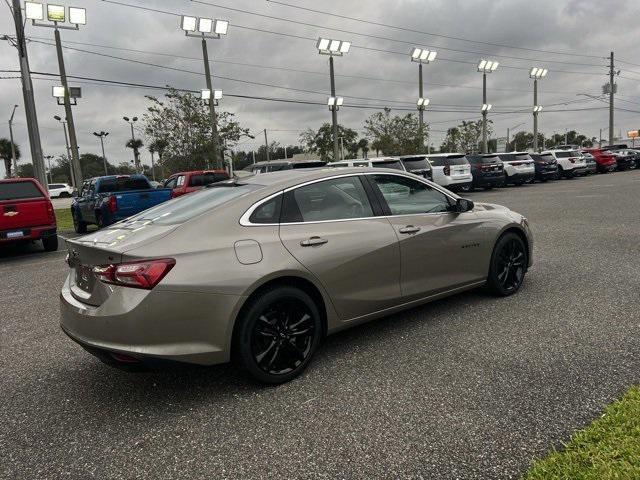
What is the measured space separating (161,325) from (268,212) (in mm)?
1115

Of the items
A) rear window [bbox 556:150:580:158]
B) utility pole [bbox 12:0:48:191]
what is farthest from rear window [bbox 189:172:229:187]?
rear window [bbox 556:150:580:158]

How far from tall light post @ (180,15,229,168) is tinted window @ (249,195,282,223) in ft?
74.7

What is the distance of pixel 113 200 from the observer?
1188cm

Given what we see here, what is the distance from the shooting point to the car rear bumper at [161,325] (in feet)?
9.62

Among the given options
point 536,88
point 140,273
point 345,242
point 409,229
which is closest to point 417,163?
point 409,229

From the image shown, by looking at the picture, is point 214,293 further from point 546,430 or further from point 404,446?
point 546,430

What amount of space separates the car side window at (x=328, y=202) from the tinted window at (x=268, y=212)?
57 millimetres

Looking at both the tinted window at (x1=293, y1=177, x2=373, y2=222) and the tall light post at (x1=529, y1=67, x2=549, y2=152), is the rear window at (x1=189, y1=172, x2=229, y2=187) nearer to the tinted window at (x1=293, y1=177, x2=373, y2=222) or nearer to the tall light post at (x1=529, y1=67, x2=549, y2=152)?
the tinted window at (x1=293, y1=177, x2=373, y2=222)

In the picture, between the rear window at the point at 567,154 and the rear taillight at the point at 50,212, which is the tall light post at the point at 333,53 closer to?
the rear window at the point at 567,154

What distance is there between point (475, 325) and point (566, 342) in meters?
0.76

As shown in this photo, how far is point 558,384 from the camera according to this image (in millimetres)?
3174

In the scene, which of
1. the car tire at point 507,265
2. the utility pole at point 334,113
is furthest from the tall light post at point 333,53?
the car tire at point 507,265

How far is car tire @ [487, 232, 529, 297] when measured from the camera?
5023 mm

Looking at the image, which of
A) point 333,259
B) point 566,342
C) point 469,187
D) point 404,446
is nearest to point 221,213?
point 333,259
